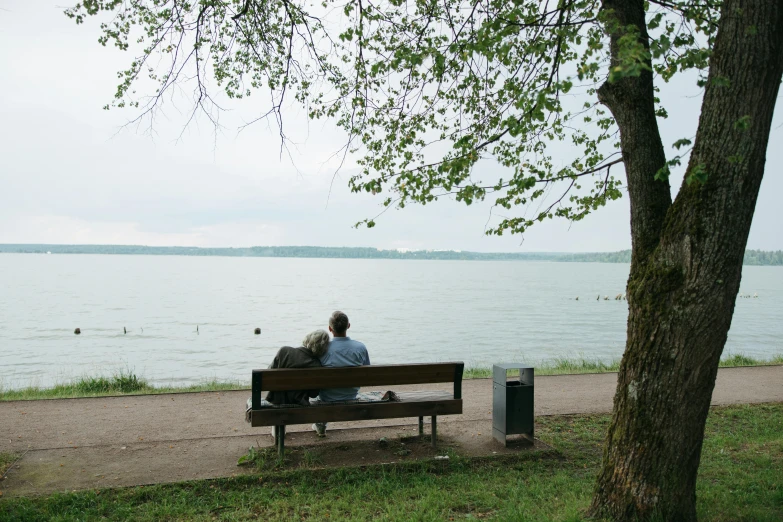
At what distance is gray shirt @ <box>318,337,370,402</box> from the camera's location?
6.17m

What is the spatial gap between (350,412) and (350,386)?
0.26m

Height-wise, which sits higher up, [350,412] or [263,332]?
[350,412]

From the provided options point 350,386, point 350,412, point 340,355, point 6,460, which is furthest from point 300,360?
point 6,460

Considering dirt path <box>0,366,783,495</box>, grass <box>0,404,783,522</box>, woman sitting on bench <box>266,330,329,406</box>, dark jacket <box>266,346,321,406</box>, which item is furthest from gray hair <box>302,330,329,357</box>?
grass <box>0,404,783,522</box>

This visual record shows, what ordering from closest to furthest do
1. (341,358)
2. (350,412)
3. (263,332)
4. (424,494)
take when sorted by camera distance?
(424,494), (350,412), (341,358), (263,332)

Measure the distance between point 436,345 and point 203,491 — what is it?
19.5 m

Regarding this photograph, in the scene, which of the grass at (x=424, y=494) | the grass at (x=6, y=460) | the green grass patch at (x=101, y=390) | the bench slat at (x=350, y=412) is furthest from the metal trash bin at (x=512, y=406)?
the green grass patch at (x=101, y=390)

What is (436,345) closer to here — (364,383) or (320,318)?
(320,318)

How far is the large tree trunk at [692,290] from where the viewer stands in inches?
154

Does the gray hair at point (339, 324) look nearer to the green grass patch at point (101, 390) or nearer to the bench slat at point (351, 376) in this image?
the bench slat at point (351, 376)

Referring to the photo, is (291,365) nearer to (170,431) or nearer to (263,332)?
(170,431)

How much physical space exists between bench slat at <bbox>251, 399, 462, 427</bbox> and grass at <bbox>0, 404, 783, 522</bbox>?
1.46ft

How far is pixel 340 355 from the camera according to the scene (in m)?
6.21

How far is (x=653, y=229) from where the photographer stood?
4492 millimetres
